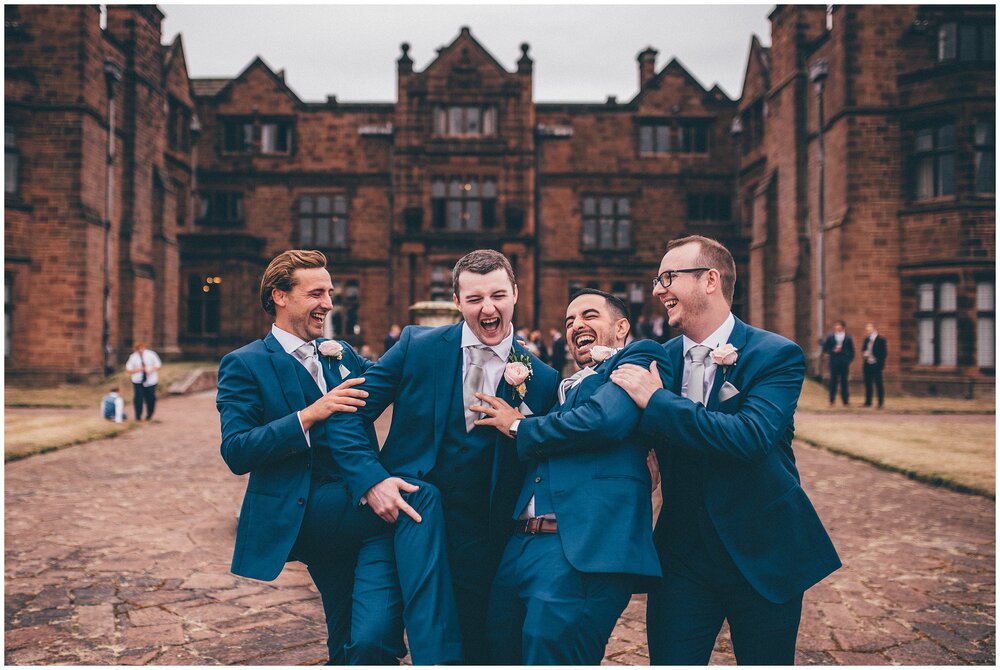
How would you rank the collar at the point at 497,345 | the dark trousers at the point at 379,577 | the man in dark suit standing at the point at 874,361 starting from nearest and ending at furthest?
the dark trousers at the point at 379,577
the collar at the point at 497,345
the man in dark suit standing at the point at 874,361

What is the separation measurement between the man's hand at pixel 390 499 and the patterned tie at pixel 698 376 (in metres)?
1.14

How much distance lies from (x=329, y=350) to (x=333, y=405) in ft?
1.30

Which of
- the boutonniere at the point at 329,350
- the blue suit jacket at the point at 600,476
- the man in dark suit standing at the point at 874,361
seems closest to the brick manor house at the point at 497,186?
the man in dark suit standing at the point at 874,361

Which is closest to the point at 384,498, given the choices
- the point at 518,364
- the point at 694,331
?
the point at 518,364

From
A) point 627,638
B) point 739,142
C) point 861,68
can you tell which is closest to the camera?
point 627,638

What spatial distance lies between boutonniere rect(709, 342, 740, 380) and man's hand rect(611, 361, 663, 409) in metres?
0.26

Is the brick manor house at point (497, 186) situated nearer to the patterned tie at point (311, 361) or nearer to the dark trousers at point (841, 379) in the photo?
the dark trousers at point (841, 379)

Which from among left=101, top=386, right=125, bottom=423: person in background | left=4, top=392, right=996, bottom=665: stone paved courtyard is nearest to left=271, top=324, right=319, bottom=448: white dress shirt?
left=4, top=392, right=996, bottom=665: stone paved courtyard

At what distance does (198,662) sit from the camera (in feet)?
13.4

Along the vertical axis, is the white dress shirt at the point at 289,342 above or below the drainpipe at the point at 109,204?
below

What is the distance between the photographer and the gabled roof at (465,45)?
2992cm

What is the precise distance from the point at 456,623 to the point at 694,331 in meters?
1.45

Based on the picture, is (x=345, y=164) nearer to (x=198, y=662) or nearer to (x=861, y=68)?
(x=861, y=68)

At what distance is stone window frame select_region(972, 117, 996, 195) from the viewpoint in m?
19.8
